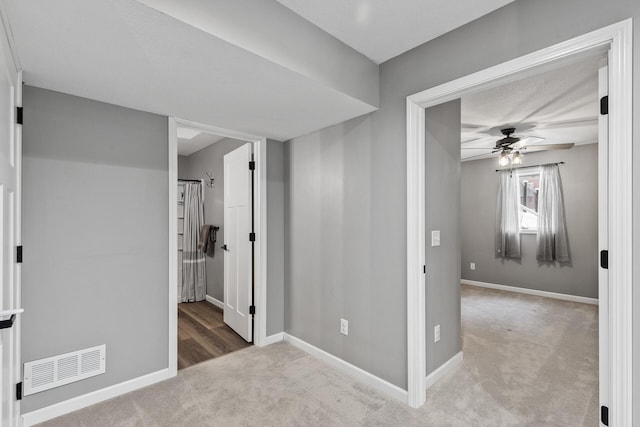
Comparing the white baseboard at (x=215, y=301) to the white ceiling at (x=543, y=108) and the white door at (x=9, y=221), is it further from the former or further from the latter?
the white ceiling at (x=543, y=108)

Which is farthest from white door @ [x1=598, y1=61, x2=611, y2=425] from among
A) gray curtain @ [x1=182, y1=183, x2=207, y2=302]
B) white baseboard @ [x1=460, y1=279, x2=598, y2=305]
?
gray curtain @ [x1=182, y1=183, x2=207, y2=302]

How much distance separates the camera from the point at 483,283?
594cm

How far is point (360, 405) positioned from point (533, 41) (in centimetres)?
245

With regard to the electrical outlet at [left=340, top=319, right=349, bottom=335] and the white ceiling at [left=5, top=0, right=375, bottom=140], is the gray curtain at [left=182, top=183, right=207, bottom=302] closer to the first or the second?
the white ceiling at [left=5, top=0, right=375, bottom=140]

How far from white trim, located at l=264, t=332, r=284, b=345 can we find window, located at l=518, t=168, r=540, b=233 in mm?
4700

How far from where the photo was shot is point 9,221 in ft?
5.35

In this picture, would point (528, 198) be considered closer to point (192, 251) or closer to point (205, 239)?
point (205, 239)

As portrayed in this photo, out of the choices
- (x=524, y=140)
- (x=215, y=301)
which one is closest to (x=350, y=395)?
(x=215, y=301)

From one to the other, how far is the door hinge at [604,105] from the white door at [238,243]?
2.73 metres

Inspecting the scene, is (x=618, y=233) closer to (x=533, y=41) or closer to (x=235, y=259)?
(x=533, y=41)

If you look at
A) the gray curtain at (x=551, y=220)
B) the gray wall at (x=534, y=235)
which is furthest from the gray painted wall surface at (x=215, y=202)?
the gray curtain at (x=551, y=220)

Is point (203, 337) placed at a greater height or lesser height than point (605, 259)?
lesser

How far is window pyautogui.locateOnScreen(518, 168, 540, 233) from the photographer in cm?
541

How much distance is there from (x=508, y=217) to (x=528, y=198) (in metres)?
0.49
